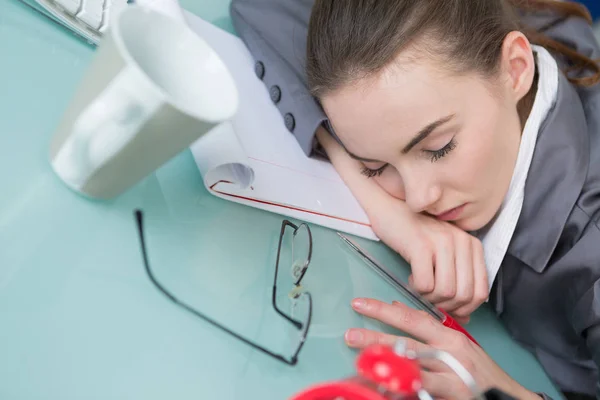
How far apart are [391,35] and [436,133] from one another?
131mm

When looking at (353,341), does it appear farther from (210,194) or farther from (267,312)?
(210,194)

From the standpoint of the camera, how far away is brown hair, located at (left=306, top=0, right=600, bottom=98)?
2.02 ft

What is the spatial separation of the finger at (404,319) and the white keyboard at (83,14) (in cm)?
46

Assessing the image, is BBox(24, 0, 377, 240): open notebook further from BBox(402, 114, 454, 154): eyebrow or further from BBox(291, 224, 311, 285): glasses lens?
BBox(402, 114, 454, 154): eyebrow

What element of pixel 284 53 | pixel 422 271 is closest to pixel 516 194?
pixel 422 271

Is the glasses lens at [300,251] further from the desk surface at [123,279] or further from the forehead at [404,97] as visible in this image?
the forehead at [404,97]

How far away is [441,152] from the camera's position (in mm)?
634

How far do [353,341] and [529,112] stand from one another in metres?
0.45

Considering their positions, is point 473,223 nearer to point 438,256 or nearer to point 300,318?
point 438,256

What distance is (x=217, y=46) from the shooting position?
0.77 metres

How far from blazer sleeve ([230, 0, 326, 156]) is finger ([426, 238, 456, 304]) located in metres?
0.23

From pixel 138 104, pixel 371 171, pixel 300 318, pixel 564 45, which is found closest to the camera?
pixel 138 104

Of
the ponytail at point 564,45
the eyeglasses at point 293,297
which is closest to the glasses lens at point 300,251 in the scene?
the eyeglasses at point 293,297

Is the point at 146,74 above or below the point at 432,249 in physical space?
above
